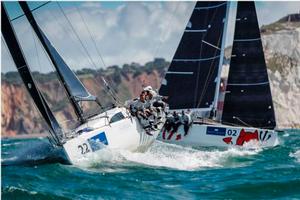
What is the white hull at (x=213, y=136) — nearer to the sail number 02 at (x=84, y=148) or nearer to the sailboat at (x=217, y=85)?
the sailboat at (x=217, y=85)

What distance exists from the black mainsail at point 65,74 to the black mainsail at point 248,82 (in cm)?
940

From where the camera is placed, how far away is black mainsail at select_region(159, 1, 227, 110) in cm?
2973

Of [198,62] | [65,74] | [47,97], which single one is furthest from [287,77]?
[65,74]

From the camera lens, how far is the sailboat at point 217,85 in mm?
26219

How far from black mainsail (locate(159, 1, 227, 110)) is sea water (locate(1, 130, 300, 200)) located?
28.6 ft

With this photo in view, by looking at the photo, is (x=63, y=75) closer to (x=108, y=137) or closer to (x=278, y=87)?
(x=108, y=137)

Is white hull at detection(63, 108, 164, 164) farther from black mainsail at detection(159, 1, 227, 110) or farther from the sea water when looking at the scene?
black mainsail at detection(159, 1, 227, 110)

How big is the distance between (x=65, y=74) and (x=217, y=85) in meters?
10.8

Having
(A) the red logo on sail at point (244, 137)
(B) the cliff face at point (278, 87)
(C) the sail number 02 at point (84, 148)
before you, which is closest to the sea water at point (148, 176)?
(C) the sail number 02 at point (84, 148)

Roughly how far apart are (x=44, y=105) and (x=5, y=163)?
6.51ft

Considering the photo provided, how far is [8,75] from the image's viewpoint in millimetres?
157750

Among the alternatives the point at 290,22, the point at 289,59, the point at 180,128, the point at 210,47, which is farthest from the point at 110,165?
the point at 290,22

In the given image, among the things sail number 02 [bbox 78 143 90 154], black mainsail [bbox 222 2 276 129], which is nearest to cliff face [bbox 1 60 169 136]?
black mainsail [bbox 222 2 276 129]

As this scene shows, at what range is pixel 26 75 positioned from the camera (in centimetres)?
1791
